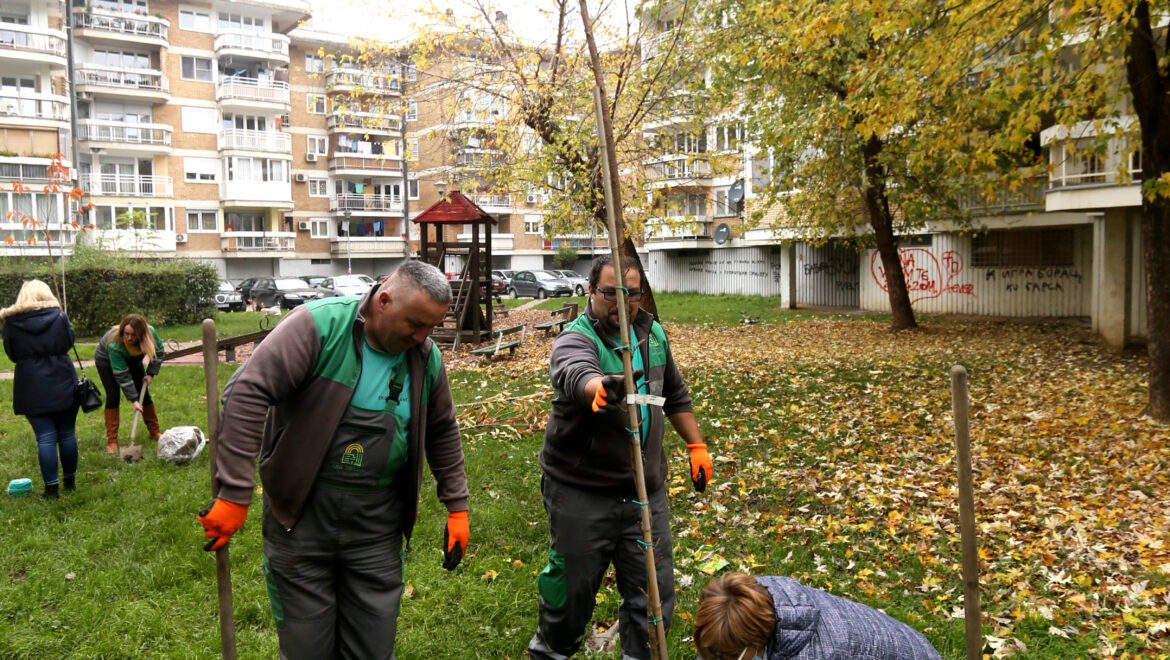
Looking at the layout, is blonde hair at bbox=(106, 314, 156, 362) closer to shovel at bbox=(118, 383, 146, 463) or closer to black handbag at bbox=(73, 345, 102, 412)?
shovel at bbox=(118, 383, 146, 463)

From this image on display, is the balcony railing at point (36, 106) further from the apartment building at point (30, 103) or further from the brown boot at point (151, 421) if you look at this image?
the brown boot at point (151, 421)

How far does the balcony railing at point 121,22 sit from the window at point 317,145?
9.24 meters

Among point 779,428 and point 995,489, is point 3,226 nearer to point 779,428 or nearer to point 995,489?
point 779,428

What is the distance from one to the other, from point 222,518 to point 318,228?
4841cm

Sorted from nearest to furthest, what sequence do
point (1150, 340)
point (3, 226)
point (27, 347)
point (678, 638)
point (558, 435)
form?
point (558, 435)
point (678, 638)
point (27, 347)
point (1150, 340)
point (3, 226)

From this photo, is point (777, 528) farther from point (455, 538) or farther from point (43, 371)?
point (43, 371)

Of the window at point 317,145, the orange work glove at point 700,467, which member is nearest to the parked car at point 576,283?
the window at point 317,145

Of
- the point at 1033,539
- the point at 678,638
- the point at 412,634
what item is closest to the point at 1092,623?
the point at 1033,539

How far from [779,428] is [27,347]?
7.17 m

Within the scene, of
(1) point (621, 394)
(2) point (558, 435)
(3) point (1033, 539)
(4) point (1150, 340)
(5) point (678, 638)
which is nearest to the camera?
(1) point (621, 394)

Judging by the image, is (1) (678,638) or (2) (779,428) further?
(2) (779,428)

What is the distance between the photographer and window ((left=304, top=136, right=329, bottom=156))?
4809 cm

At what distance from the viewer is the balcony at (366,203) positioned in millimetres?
48219

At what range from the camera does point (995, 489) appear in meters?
6.95
